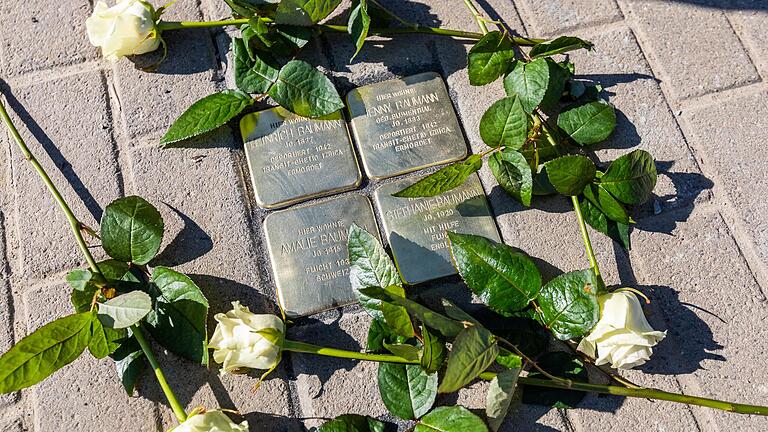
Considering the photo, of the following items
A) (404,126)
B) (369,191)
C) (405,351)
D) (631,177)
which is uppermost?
(404,126)

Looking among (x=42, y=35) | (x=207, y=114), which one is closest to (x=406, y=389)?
(x=207, y=114)

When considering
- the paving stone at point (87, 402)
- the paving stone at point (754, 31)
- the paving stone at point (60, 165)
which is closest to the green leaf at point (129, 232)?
the paving stone at point (60, 165)

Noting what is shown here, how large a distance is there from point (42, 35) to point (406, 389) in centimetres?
126

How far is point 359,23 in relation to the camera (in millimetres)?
1537

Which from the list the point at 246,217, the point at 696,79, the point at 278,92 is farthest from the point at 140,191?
the point at 696,79

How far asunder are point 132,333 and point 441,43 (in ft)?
→ 3.28

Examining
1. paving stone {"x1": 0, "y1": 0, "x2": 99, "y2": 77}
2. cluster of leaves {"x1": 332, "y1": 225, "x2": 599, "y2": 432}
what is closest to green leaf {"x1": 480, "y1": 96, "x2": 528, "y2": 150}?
cluster of leaves {"x1": 332, "y1": 225, "x2": 599, "y2": 432}

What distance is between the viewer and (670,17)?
5.54 ft

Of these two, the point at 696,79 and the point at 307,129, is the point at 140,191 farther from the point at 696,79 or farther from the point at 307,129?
the point at 696,79

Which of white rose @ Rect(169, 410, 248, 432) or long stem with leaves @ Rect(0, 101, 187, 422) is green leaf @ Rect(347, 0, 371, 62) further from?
white rose @ Rect(169, 410, 248, 432)

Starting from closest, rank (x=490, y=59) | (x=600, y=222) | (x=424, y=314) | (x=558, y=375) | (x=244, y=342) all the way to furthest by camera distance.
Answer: (x=424, y=314) < (x=244, y=342) < (x=558, y=375) < (x=600, y=222) < (x=490, y=59)

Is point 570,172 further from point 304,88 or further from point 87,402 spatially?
point 87,402

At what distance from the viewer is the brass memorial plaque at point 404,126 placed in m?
1.53

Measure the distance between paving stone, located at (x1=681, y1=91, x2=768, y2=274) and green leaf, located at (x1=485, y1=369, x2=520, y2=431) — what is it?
2.21ft
